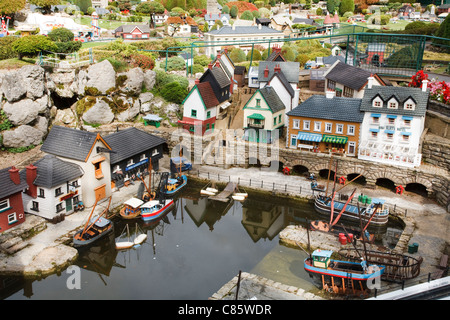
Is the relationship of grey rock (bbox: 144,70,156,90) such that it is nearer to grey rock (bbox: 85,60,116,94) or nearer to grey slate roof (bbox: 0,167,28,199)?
grey rock (bbox: 85,60,116,94)

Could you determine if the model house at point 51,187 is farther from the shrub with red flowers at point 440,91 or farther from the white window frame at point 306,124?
the shrub with red flowers at point 440,91

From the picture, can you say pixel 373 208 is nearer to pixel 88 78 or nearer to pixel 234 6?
→ pixel 88 78

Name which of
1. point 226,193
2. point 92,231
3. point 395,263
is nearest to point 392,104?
point 395,263

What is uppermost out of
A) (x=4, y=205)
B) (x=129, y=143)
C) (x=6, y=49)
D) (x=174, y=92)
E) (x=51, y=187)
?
(x=6, y=49)

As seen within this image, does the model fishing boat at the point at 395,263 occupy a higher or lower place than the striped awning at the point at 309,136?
lower

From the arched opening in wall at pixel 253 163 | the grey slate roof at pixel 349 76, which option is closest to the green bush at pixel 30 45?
the arched opening in wall at pixel 253 163

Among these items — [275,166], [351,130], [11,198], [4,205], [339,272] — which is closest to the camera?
[339,272]

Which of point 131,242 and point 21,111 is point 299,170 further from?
point 21,111

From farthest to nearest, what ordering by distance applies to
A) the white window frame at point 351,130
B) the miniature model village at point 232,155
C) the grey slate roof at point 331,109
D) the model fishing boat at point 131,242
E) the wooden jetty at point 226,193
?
the grey slate roof at point 331,109 < the white window frame at point 351,130 < the wooden jetty at point 226,193 < the model fishing boat at point 131,242 < the miniature model village at point 232,155
